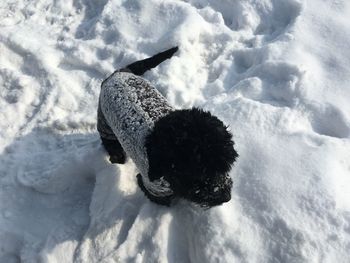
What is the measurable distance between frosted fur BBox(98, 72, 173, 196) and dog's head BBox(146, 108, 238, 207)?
0.56ft

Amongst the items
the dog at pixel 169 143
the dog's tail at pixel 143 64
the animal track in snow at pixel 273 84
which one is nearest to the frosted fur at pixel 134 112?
the dog at pixel 169 143

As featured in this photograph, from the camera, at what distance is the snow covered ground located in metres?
2.58

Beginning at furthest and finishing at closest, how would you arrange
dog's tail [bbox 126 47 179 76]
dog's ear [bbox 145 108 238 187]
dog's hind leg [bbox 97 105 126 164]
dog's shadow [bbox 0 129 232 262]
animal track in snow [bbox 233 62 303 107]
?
animal track in snow [bbox 233 62 303 107], dog's tail [bbox 126 47 179 76], dog's hind leg [bbox 97 105 126 164], dog's shadow [bbox 0 129 232 262], dog's ear [bbox 145 108 238 187]

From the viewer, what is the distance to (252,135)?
2.98 metres

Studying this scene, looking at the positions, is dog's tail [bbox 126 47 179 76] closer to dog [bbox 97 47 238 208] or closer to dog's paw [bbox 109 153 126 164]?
dog [bbox 97 47 238 208]

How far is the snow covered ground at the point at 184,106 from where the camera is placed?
8.46ft

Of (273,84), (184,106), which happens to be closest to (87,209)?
(184,106)

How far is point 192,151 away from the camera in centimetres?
216

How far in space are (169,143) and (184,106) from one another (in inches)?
49.8

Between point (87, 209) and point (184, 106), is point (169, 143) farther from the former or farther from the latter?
point (184, 106)

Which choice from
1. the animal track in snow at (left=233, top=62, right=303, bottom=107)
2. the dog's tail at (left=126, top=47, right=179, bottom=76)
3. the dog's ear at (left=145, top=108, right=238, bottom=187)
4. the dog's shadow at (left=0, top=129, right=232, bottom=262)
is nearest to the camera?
the dog's ear at (left=145, top=108, right=238, bottom=187)

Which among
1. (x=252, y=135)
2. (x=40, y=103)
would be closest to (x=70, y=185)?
(x=40, y=103)

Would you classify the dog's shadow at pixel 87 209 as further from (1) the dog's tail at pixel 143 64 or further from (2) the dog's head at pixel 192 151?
(1) the dog's tail at pixel 143 64

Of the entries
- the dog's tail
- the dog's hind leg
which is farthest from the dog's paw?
the dog's tail
